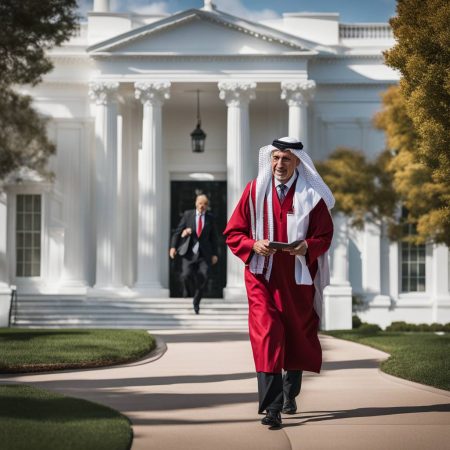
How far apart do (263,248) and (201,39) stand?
71.0 ft

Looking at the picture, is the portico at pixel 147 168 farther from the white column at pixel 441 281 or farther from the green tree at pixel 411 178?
the white column at pixel 441 281

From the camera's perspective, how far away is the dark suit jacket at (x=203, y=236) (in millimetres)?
21875

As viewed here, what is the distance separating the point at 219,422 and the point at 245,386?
9.23 ft

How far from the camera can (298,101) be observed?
29.4 metres

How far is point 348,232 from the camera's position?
31.5 meters

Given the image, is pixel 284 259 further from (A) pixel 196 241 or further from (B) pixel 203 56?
(B) pixel 203 56

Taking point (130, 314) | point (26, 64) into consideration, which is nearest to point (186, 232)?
point (130, 314)

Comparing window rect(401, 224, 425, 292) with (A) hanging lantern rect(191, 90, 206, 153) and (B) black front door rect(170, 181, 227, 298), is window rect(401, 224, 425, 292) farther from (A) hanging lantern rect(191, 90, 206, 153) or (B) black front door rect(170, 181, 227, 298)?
(A) hanging lantern rect(191, 90, 206, 153)

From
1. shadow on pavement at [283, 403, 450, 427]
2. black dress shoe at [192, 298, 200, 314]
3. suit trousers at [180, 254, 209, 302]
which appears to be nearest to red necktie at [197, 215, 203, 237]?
suit trousers at [180, 254, 209, 302]

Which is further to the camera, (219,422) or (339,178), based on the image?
(339,178)

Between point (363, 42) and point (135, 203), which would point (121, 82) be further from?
point (363, 42)

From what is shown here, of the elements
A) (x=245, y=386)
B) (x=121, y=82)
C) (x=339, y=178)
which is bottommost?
(x=245, y=386)

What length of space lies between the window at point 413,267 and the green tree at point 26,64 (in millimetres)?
11684

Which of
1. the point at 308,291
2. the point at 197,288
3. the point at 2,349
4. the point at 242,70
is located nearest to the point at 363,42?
the point at 242,70
